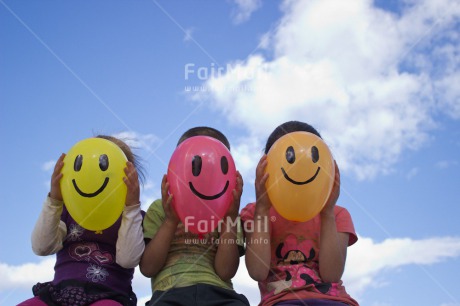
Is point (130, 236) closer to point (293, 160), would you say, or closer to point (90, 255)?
point (90, 255)

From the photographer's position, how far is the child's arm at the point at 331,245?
2.30 metres

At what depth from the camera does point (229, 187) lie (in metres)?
2.20

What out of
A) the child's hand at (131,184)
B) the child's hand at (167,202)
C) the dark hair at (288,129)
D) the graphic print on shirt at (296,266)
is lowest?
the graphic print on shirt at (296,266)

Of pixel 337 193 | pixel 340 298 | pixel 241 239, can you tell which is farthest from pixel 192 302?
pixel 337 193

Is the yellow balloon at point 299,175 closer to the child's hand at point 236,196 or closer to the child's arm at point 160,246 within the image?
the child's hand at point 236,196

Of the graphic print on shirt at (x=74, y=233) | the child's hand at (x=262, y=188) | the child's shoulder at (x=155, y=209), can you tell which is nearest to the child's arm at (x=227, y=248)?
the child's hand at (x=262, y=188)

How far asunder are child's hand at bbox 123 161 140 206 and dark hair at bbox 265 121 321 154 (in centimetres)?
67

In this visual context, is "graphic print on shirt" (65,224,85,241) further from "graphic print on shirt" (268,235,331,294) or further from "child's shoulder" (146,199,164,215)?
"graphic print on shirt" (268,235,331,294)

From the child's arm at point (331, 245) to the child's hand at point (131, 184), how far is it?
0.83 metres

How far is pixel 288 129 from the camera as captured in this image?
257 centimetres

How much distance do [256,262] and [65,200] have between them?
853mm

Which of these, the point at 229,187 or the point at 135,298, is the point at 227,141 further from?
the point at 135,298

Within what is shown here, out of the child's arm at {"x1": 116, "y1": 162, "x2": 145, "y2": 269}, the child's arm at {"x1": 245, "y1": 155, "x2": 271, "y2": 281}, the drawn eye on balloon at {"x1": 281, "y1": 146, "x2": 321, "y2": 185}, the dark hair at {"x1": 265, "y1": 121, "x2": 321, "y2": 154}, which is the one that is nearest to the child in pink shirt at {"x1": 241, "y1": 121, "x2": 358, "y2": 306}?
the child's arm at {"x1": 245, "y1": 155, "x2": 271, "y2": 281}

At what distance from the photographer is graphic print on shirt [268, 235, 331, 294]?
89.4 inches
